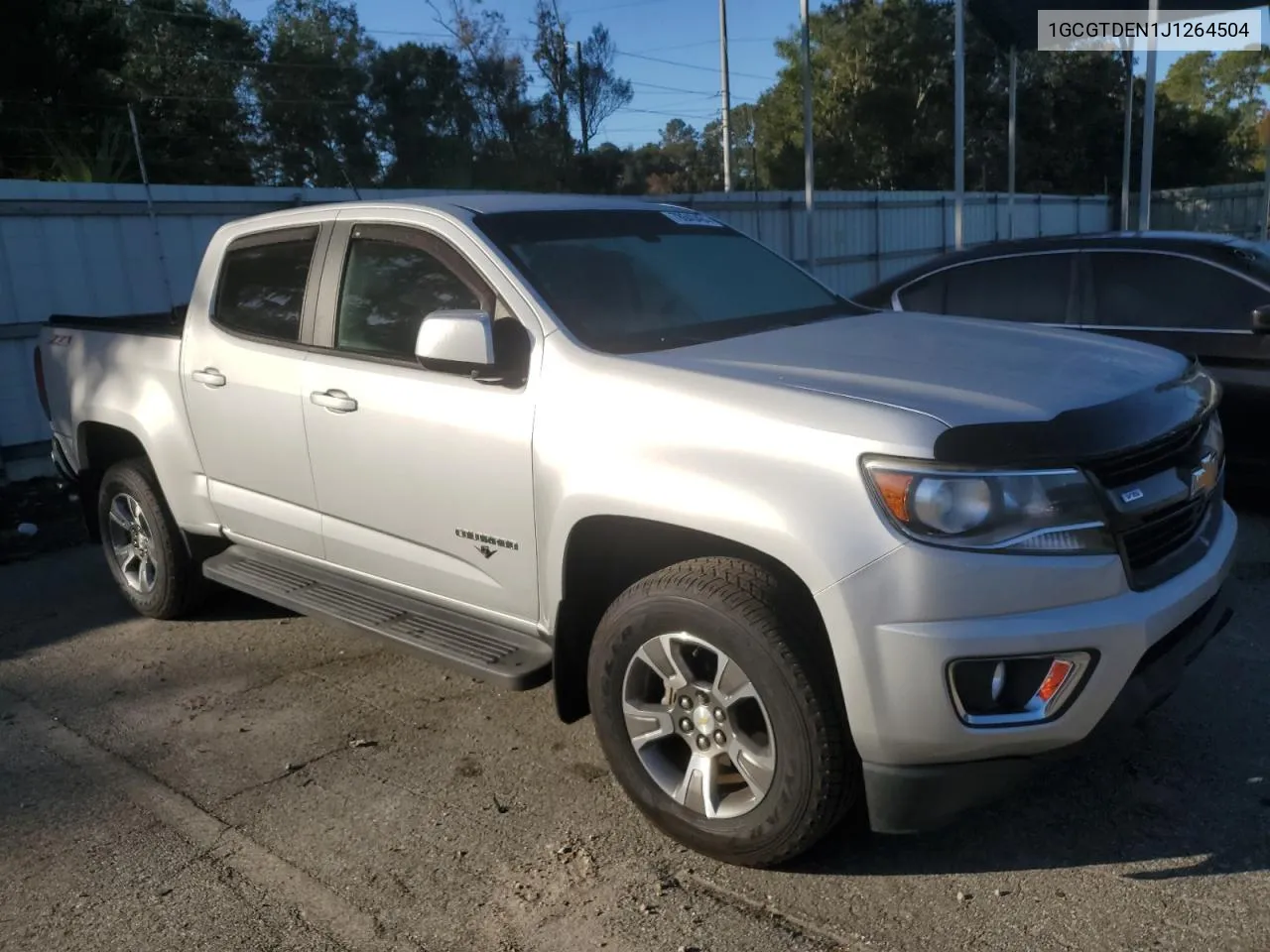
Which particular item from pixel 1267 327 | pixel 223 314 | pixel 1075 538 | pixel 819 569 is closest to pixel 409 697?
pixel 223 314

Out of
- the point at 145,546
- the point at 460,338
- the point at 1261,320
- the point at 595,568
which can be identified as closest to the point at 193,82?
the point at 145,546

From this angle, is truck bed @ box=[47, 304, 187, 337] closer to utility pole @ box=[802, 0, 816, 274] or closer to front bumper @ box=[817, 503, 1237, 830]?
front bumper @ box=[817, 503, 1237, 830]

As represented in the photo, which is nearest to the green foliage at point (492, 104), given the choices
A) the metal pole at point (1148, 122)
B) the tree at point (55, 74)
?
the tree at point (55, 74)

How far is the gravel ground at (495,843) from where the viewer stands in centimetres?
298

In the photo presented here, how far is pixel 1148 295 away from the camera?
6445 mm

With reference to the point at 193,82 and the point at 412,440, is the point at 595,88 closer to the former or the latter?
the point at 193,82

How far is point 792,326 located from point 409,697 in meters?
2.12

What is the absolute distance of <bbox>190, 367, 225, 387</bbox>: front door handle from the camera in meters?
4.74

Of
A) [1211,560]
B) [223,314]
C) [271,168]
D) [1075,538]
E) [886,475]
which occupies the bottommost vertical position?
[1211,560]

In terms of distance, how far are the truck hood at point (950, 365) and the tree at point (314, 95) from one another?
1146 inches

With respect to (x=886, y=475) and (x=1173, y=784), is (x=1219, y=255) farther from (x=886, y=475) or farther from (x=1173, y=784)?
(x=886, y=475)

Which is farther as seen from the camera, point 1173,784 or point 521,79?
point 521,79

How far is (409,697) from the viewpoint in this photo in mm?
4590

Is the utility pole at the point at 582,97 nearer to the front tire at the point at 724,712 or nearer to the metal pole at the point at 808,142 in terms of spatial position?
the metal pole at the point at 808,142
